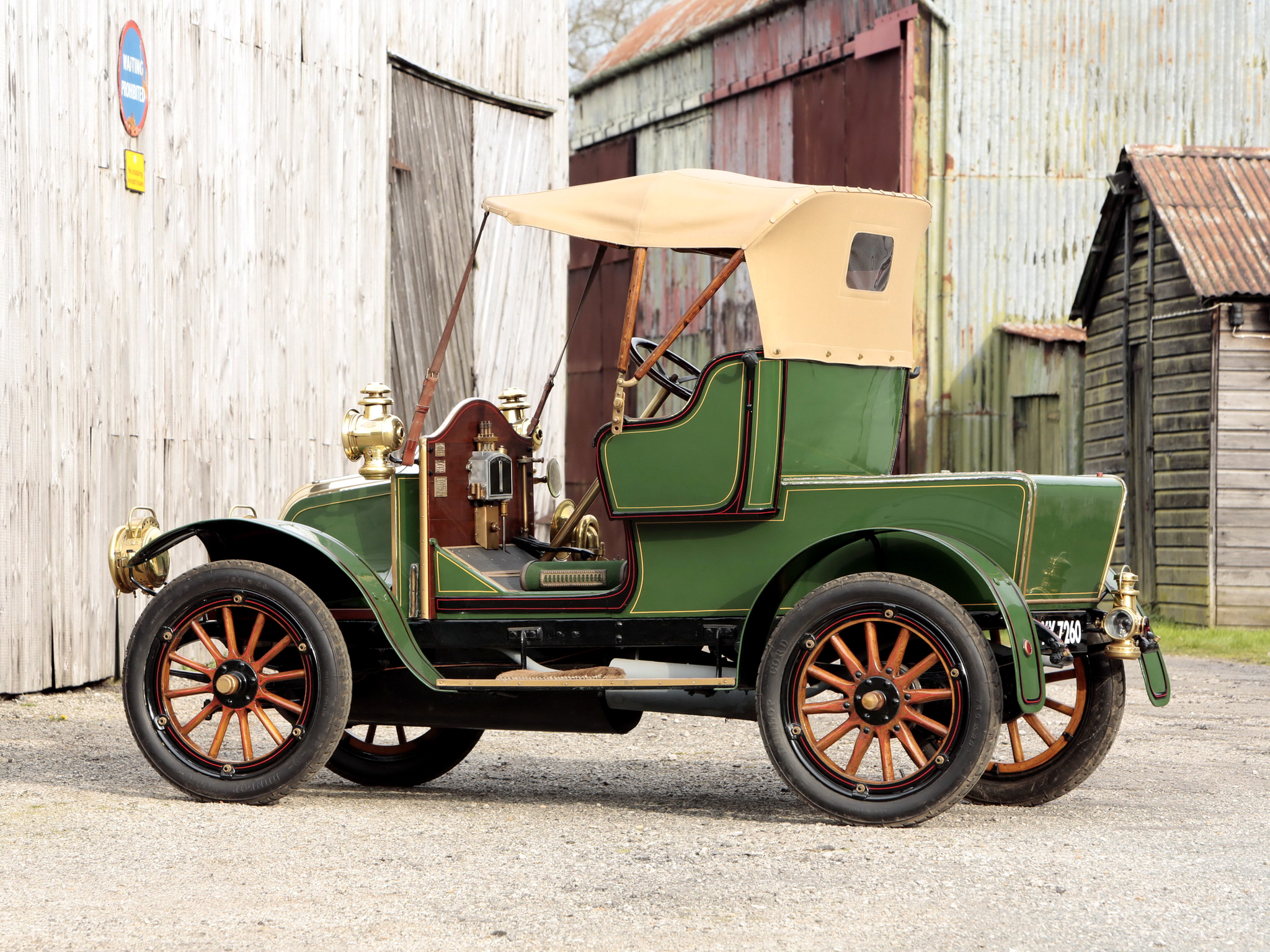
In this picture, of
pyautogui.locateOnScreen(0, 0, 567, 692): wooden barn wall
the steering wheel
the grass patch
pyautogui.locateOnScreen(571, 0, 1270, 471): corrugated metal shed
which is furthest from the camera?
pyautogui.locateOnScreen(571, 0, 1270, 471): corrugated metal shed

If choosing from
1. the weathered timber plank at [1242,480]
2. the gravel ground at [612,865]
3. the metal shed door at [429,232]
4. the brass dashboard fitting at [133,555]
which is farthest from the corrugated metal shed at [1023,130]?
the brass dashboard fitting at [133,555]

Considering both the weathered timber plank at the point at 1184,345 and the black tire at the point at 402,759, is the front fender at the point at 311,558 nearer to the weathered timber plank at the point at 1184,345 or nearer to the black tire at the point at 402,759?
the black tire at the point at 402,759

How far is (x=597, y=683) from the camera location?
19.4ft

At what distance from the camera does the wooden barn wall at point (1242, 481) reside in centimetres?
1584

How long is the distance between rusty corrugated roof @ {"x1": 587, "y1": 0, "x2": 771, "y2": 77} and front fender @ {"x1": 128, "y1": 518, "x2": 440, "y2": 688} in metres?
16.0

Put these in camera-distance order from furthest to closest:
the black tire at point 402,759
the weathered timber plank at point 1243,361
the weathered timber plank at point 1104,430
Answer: the weathered timber plank at point 1104,430, the weathered timber plank at point 1243,361, the black tire at point 402,759

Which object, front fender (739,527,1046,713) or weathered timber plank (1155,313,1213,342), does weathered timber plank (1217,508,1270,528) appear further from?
front fender (739,527,1046,713)

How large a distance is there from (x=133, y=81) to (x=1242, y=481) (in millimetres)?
10959

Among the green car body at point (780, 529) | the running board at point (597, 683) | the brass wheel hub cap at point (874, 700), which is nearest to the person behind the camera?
the brass wheel hub cap at point (874, 700)

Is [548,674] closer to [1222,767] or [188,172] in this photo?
[1222,767]

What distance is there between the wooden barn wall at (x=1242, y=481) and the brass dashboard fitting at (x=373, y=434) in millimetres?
11294

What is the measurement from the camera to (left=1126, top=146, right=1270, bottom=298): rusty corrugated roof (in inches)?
623

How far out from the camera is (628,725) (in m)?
6.20

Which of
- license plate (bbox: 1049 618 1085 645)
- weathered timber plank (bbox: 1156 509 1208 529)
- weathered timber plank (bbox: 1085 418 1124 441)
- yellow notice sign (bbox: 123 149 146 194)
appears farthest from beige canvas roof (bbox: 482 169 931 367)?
weathered timber plank (bbox: 1085 418 1124 441)
